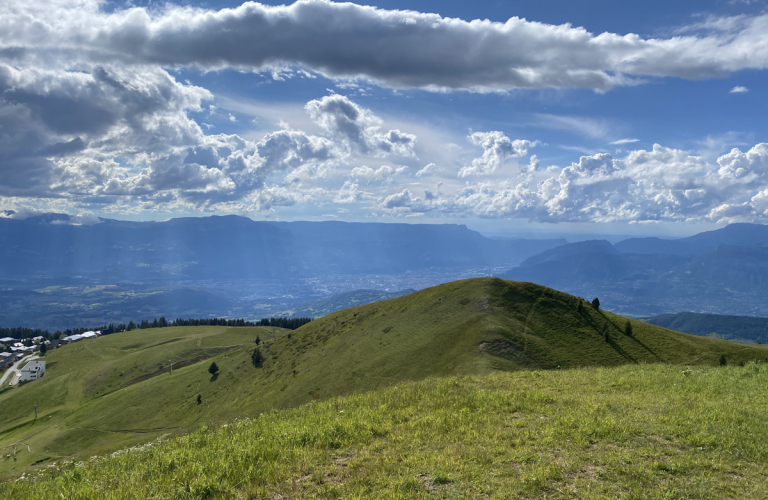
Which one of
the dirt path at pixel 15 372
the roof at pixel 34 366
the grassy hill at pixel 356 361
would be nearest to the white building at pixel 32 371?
the roof at pixel 34 366

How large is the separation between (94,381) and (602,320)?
167831 millimetres

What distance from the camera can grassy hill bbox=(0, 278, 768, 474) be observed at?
49.1 metres

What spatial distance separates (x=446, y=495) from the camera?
341 inches

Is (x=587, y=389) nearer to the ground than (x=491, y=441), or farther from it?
nearer to the ground

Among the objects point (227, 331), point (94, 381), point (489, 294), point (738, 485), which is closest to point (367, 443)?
point (738, 485)

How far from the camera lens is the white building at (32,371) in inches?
6093

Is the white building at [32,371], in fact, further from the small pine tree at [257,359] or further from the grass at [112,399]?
the small pine tree at [257,359]

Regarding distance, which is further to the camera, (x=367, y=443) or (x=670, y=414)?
(x=670, y=414)

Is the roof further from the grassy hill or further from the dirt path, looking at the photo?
the grassy hill

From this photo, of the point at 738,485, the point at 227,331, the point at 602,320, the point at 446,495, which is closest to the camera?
the point at 446,495

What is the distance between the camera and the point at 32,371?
156750 mm

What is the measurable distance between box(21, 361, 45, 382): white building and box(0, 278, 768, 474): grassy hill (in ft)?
59.6

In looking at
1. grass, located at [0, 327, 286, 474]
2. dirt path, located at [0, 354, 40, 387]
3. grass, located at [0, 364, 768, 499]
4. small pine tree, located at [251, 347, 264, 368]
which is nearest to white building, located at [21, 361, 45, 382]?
grass, located at [0, 327, 286, 474]

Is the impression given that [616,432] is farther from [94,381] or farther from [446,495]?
[94,381]
